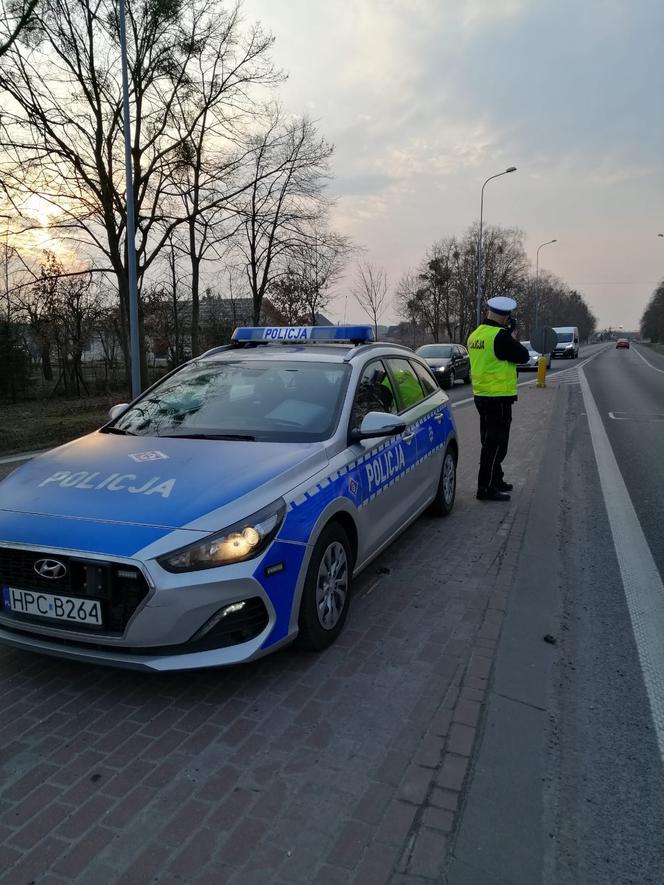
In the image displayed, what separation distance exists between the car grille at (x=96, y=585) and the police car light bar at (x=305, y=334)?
2.69 metres

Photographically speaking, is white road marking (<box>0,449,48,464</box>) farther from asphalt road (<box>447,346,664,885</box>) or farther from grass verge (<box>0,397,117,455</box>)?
asphalt road (<box>447,346,664,885</box>)

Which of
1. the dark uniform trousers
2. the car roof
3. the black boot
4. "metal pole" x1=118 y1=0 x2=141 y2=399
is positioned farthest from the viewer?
"metal pole" x1=118 y1=0 x2=141 y2=399

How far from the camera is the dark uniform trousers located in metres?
6.35

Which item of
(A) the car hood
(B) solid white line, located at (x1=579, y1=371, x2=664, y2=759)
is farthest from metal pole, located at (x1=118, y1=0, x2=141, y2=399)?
(A) the car hood

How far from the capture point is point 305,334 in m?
5.05

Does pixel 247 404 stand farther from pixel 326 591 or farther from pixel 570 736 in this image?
pixel 570 736

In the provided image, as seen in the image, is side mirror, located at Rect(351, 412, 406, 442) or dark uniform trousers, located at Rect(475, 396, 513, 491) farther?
dark uniform trousers, located at Rect(475, 396, 513, 491)

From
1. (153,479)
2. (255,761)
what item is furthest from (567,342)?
(255,761)

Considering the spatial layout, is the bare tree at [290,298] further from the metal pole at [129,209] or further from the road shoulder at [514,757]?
the road shoulder at [514,757]

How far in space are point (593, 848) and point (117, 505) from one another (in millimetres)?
2264

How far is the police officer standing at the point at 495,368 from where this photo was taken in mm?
6078

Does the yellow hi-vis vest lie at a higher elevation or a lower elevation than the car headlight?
higher

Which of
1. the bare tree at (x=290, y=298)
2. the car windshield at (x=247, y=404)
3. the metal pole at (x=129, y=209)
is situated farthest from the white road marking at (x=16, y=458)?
the bare tree at (x=290, y=298)

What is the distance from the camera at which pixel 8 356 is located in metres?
20.5
